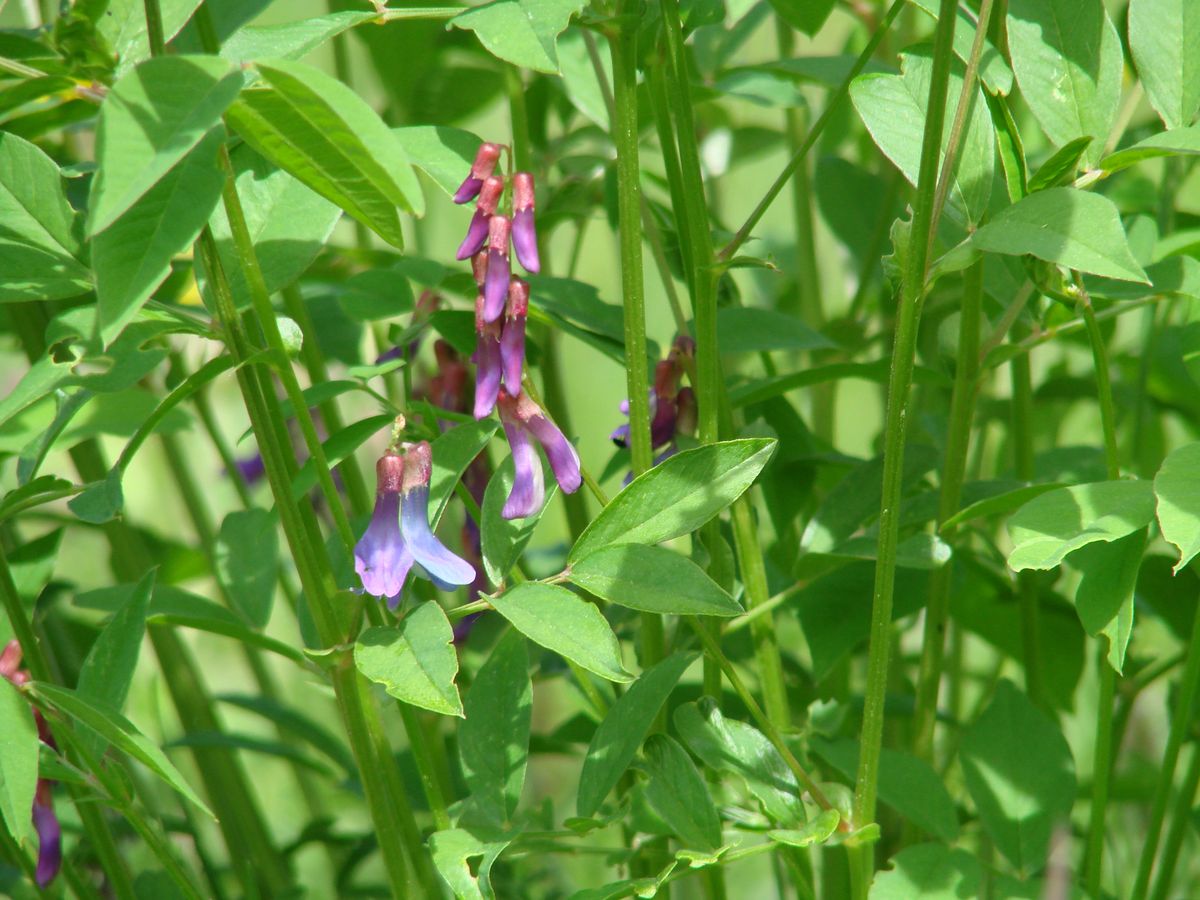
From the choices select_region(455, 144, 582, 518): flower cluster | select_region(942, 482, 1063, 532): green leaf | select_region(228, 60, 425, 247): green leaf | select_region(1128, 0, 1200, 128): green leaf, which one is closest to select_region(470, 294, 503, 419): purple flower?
select_region(455, 144, 582, 518): flower cluster

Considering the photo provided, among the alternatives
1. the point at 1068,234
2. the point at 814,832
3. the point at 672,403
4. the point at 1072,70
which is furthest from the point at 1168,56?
the point at 814,832

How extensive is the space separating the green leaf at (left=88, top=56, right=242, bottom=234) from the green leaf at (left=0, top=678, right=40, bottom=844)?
0.26 meters

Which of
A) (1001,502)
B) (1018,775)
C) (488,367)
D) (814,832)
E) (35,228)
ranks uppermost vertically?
(35,228)

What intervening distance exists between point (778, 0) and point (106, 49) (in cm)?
34

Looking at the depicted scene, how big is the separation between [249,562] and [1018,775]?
1.55 feet

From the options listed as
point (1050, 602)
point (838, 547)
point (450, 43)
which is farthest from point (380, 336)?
point (1050, 602)

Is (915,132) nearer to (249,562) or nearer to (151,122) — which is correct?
(151,122)

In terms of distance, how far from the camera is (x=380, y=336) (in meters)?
0.98

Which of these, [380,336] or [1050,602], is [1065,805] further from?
[380,336]

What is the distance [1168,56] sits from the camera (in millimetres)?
619

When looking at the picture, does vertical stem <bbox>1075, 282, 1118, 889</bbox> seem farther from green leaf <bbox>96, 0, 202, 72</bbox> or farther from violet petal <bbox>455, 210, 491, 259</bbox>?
green leaf <bbox>96, 0, 202, 72</bbox>

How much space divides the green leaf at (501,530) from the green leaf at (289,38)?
0.20 meters

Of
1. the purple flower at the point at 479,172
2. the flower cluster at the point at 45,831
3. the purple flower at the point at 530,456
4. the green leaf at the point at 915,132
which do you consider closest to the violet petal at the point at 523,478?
the purple flower at the point at 530,456

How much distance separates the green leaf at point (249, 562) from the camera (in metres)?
0.78
